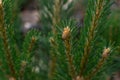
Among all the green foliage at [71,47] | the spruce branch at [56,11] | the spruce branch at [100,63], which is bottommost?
the spruce branch at [100,63]

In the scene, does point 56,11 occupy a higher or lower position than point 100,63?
higher

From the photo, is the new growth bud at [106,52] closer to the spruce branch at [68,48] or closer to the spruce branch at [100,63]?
the spruce branch at [100,63]

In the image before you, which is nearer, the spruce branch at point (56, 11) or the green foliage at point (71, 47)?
the green foliage at point (71, 47)

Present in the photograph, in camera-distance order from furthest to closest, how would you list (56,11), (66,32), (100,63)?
1. (56,11)
2. (100,63)
3. (66,32)

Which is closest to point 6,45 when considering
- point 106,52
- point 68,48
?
point 68,48

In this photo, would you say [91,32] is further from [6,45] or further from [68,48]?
[6,45]

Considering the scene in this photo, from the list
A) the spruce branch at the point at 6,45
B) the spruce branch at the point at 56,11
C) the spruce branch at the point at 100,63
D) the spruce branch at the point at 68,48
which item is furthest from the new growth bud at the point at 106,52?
the spruce branch at the point at 56,11

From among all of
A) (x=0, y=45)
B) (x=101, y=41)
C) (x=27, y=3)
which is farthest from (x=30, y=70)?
(x=27, y=3)

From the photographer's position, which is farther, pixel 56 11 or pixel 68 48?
pixel 56 11

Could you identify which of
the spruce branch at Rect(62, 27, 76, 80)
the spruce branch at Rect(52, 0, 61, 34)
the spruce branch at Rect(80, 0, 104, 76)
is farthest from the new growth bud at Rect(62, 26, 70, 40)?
the spruce branch at Rect(52, 0, 61, 34)

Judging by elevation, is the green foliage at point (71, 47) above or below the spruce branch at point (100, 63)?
above

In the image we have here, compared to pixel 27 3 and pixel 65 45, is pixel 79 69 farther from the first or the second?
pixel 27 3
